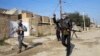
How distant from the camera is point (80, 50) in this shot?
11.5m

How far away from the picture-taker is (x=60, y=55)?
35.3 feet

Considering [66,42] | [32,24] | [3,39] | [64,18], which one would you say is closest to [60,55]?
[66,42]

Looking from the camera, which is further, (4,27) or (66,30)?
(4,27)

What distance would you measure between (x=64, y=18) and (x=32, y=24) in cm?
2138

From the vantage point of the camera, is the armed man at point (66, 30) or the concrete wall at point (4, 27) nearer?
the armed man at point (66, 30)

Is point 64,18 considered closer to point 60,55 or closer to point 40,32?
point 60,55

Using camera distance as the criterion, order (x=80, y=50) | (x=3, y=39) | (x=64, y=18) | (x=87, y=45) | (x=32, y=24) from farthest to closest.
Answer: (x=32, y=24), (x=3, y=39), (x=87, y=45), (x=80, y=50), (x=64, y=18)

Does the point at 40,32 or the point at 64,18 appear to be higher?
the point at 64,18

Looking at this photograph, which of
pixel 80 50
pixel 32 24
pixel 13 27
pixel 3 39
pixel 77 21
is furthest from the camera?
pixel 77 21

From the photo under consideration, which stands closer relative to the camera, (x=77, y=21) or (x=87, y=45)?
(x=87, y=45)

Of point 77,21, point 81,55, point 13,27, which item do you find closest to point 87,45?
point 81,55

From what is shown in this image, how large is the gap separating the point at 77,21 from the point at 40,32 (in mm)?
43152

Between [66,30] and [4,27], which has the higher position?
[66,30]

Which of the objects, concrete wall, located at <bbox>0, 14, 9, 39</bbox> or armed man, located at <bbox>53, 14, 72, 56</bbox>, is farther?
concrete wall, located at <bbox>0, 14, 9, 39</bbox>
